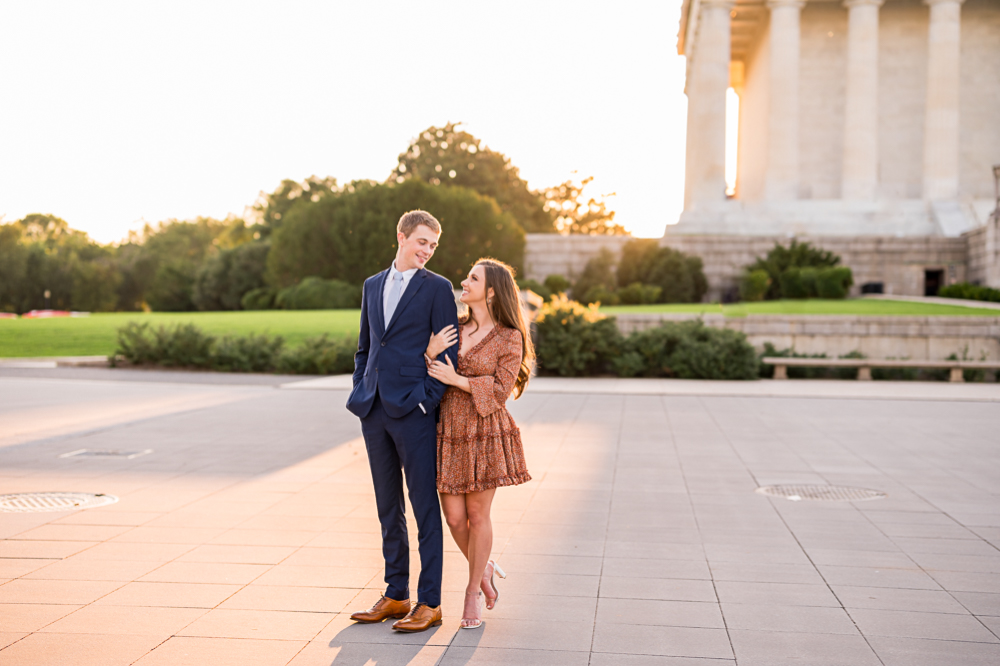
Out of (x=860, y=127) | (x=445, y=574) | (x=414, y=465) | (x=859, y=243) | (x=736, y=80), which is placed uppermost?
(x=736, y=80)

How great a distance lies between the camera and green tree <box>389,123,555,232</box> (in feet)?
212

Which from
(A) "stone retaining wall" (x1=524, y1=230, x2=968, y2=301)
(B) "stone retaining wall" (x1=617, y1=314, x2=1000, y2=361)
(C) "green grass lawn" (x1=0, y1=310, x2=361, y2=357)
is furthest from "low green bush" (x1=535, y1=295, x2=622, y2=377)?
(A) "stone retaining wall" (x1=524, y1=230, x2=968, y2=301)

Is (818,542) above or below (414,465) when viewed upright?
below

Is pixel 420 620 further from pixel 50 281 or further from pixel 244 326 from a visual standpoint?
pixel 50 281

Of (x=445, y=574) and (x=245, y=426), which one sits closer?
(x=445, y=574)

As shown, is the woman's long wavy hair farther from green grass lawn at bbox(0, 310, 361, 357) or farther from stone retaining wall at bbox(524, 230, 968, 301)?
stone retaining wall at bbox(524, 230, 968, 301)

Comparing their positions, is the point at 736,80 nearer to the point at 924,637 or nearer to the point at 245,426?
the point at 245,426

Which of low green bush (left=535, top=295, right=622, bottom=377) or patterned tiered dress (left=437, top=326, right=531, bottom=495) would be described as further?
low green bush (left=535, top=295, right=622, bottom=377)

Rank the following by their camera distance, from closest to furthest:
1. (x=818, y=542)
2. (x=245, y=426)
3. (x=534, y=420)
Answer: (x=818, y=542) < (x=245, y=426) < (x=534, y=420)

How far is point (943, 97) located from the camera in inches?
1786

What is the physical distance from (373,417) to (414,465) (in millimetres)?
316

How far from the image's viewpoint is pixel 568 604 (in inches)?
193

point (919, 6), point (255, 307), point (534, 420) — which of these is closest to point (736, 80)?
point (919, 6)

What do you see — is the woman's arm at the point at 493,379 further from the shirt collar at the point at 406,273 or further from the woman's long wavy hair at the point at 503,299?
the shirt collar at the point at 406,273
